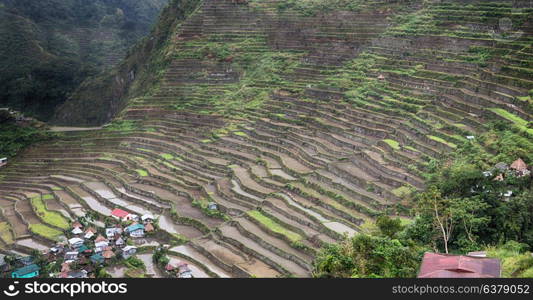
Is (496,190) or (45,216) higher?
(496,190)

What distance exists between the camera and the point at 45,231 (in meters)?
15.8

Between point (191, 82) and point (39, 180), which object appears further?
point (191, 82)

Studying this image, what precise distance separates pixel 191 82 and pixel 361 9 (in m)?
8.89

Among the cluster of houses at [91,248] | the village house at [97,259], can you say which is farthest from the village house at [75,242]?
the village house at [97,259]

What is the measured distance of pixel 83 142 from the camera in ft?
78.1

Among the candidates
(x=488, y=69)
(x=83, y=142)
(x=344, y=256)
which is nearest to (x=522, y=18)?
(x=488, y=69)

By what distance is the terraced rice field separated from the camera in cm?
1316

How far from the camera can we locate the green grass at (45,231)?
1540 centimetres

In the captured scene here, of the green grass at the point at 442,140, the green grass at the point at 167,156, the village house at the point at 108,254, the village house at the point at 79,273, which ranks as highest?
the green grass at the point at 442,140

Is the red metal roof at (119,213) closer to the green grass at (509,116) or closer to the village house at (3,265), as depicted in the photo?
the village house at (3,265)

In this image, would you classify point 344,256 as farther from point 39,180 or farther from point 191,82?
point 191,82

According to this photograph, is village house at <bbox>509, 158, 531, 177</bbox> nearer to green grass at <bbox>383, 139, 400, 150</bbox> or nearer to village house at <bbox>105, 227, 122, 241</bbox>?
green grass at <bbox>383, 139, 400, 150</bbox>

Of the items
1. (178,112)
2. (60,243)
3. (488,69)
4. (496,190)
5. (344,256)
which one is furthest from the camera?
(178,112)

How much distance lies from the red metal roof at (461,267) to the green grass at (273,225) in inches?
198
